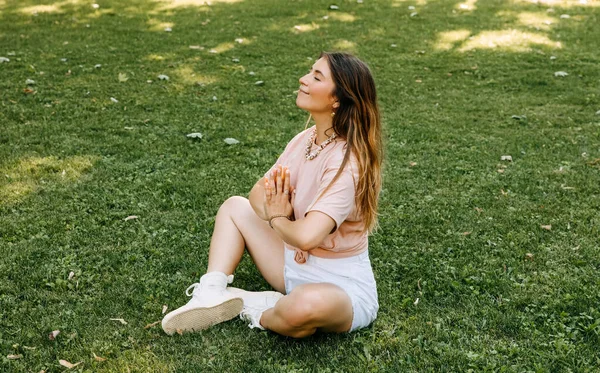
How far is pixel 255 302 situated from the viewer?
307 cm

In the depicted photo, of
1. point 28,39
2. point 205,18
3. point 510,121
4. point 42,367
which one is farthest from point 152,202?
point 205,18

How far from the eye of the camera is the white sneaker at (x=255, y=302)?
9.75 feet

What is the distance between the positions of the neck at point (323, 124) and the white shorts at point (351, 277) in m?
0.56

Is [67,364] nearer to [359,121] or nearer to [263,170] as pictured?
[359,121]

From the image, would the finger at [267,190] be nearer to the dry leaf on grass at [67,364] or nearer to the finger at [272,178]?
the finger at [272,178]

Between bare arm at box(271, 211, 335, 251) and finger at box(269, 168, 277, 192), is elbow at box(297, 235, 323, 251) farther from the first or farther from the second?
finger at box(269, 168, 277, 192)

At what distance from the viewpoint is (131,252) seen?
3.67 metres

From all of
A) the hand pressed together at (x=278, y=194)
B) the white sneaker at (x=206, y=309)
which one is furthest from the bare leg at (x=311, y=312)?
the hand pressed together at (x=278, y=194)

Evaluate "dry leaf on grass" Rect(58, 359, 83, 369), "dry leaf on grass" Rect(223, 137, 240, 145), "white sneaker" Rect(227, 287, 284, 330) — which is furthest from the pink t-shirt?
"dry leaf on grass" Rect(223, 137, 240, 145)

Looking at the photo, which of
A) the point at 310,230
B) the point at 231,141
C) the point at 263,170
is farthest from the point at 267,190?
the point at 231,141

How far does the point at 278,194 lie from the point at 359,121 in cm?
49

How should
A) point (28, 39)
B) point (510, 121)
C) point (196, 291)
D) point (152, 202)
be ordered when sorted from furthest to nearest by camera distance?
point (28, 39), point (510, 121), point (152, 202), point (196, 291)

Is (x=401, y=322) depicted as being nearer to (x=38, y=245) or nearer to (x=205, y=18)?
(x=38, y=245)

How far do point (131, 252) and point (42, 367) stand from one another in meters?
1.08
